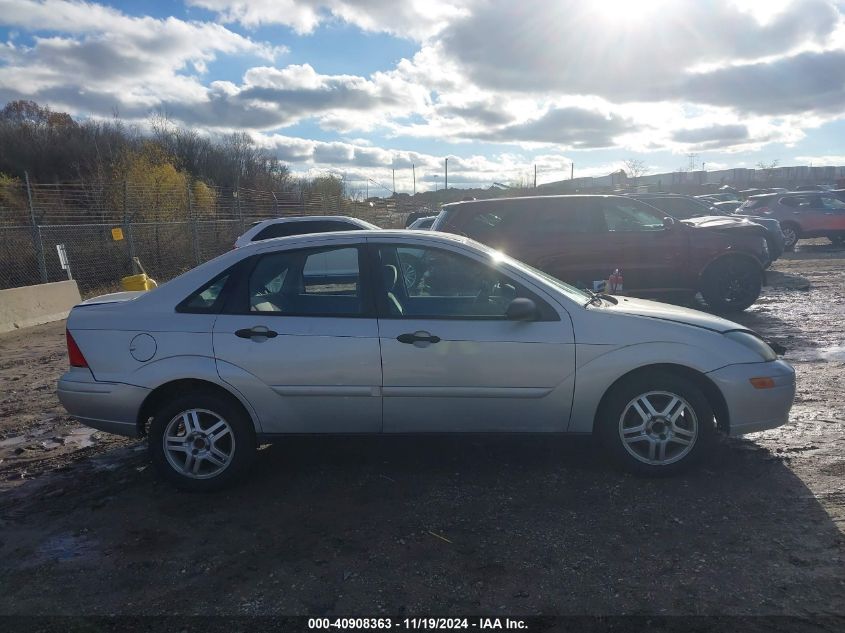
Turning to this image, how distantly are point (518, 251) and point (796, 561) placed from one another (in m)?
6.74

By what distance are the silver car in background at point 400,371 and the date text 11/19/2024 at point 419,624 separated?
1.50 m

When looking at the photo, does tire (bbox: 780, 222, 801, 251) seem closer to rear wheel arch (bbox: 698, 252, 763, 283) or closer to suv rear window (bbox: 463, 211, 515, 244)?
rear wheel arch (bbox: 698, 252, 763, 283)

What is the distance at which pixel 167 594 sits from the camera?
128 inches

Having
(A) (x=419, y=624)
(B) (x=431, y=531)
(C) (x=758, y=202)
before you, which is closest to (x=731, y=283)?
(B) (x=431, y=531)

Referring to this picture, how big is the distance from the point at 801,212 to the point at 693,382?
1993 centimetres

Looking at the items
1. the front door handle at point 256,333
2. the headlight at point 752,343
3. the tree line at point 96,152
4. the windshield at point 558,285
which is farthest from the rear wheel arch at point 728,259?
the tree line at point 96,152

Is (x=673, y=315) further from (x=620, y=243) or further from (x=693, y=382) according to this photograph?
(x=620, y=243)

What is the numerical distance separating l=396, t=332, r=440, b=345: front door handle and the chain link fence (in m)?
12.1

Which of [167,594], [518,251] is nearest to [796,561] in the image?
[167,594]

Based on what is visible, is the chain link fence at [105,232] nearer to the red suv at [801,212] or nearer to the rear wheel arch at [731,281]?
the rear wheel arch at [731,281]

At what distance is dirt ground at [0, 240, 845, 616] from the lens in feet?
10.3

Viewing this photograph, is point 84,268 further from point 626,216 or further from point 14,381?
point 626,216

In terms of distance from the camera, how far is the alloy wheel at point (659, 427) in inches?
168

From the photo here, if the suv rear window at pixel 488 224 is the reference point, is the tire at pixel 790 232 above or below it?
below
